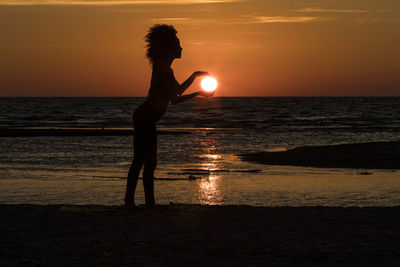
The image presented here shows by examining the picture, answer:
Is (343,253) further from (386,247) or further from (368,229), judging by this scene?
(368,229)

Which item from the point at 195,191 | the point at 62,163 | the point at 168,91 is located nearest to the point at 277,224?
the point at 168,91

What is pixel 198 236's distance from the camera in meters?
6.25

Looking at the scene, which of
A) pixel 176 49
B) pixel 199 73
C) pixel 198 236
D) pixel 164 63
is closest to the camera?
pixel 198 236

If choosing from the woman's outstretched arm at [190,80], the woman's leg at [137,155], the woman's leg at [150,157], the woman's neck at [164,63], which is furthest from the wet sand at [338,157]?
the woman's outstretched arm at [190,80]

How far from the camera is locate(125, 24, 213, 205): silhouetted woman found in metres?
7.20

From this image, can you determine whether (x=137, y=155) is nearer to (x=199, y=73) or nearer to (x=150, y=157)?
(x=150, y=157)

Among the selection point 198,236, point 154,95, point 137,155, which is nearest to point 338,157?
point 137,155

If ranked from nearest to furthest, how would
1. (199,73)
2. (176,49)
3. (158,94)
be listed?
(199,73)
(158,94)
(176,49)

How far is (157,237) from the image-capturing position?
20.3ft

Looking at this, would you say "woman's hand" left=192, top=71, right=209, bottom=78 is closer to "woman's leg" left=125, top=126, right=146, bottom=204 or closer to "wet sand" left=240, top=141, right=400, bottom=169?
"woman's leg" left=125, top=126, right=146, bottom=204

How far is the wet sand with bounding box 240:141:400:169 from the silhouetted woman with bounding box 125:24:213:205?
10.8m

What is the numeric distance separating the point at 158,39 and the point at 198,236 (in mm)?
2616

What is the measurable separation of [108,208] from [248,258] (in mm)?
2979

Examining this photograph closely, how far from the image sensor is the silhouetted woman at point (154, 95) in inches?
283
